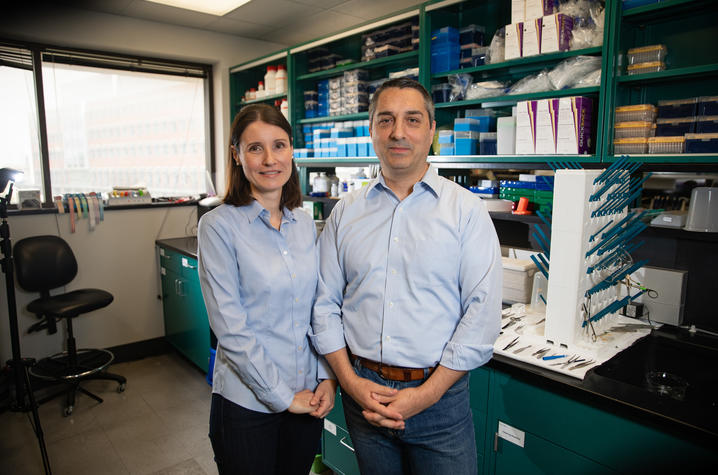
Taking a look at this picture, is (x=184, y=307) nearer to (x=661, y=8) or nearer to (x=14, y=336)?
(x=14, y=336)

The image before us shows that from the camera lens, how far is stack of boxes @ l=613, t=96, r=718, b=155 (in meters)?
1.73

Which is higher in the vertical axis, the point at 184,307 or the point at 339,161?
the point at 339,161

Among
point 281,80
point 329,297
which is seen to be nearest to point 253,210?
point 329,297

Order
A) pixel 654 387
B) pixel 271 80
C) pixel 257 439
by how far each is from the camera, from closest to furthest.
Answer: pixel 257 439, pixel 654 387, pixel 271 80

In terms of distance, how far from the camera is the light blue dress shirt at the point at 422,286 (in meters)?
1.23

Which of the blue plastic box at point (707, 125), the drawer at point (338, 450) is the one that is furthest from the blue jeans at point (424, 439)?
the blue plastic box at point (707, 125)

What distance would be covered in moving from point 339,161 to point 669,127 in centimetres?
201

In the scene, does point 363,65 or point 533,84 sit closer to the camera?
point 533,84

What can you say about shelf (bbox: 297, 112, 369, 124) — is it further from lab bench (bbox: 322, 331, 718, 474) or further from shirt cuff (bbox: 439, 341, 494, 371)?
shirt cuff (bbox: 439, 341, 494, 371)

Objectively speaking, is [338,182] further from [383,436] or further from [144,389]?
[383,436]

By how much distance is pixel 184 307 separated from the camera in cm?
361

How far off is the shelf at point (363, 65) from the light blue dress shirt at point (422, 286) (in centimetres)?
171

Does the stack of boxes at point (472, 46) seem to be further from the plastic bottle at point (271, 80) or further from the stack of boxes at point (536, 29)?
the plastic bottle at point (271, 80)

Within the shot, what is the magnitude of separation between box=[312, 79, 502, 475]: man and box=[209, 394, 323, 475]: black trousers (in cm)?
18
